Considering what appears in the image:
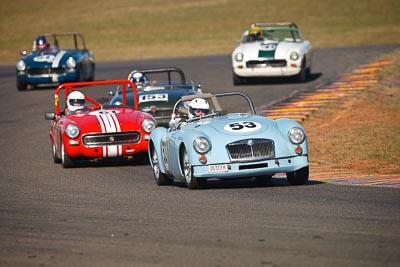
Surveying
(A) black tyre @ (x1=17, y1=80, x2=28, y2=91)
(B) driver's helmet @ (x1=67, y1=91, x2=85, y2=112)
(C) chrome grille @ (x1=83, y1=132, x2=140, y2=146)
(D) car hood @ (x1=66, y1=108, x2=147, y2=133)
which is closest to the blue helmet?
(B) driver's helmet @ (x1=67, y1=91, x2=85, y2=112)

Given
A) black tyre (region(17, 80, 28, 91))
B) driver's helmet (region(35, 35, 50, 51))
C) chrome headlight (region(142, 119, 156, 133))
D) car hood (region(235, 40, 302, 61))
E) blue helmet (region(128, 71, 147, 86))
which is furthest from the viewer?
black tyre (region(17, 80, 28, 91))

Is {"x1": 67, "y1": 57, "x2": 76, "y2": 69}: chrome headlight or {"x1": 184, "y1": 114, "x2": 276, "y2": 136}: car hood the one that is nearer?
{"x1": 184, "y1": 114, "x2": 276, "y2": 136}: car hood

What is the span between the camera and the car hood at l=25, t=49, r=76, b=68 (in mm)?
27200

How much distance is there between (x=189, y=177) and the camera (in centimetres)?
1168

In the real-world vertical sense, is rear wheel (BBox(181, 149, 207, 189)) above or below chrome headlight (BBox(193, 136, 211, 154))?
below

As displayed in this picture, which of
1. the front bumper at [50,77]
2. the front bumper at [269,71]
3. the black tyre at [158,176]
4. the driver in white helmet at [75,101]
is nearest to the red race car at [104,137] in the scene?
the driver in white helmet at [75,101]

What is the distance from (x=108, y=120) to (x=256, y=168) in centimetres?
428

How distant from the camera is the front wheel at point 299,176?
38.0 ft

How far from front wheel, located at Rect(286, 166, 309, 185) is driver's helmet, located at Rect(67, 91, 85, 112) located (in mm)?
5508

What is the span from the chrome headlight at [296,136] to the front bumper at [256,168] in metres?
0.18

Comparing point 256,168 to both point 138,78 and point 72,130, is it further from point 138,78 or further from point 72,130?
point 138,78

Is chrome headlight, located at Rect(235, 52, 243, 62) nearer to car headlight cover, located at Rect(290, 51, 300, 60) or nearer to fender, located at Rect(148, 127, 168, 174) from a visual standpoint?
car headlight cover, located at Rect(290, 51, 300, 60)

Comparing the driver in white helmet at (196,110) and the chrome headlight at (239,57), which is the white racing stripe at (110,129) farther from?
the chrome headlight at (239,57)

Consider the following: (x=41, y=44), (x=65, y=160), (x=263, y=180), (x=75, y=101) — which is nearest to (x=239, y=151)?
(x=263, y=180)
